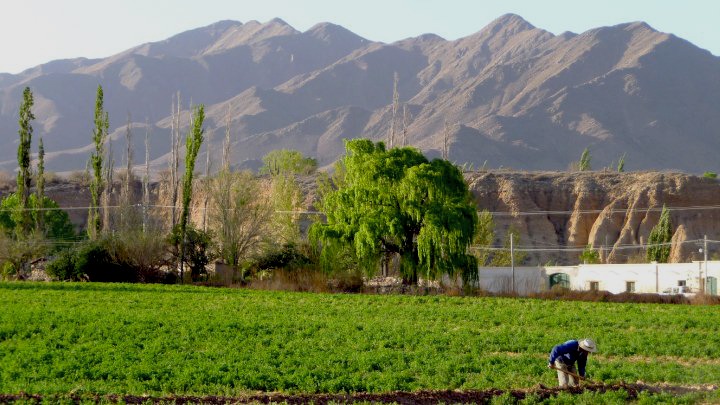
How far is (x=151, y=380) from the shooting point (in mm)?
16734

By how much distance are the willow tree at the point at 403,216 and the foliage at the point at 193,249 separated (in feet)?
30.4

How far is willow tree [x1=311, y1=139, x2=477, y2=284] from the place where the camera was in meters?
45.5

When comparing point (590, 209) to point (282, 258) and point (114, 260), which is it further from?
point (114, 260)

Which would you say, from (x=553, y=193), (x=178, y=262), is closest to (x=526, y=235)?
(x=553, y=193)

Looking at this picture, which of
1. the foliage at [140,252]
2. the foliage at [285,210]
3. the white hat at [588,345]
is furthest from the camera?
the foliage at [285,210]

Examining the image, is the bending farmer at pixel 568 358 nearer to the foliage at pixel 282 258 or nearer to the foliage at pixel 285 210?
the foliage at pixel 282 258

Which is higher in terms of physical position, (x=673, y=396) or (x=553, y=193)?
(x=553, y=193)

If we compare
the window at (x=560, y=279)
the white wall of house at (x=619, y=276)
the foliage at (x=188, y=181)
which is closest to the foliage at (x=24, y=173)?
the foliage at (x=188, y=181)

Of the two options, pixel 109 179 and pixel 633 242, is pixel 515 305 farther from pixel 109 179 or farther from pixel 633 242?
pixel 633 242

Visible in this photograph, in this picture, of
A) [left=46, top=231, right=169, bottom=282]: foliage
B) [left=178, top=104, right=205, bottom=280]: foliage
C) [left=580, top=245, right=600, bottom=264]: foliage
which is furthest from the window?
[left=46, top=231, right=169, bottom=282]: foliage

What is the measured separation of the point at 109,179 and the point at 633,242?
49.1 metres

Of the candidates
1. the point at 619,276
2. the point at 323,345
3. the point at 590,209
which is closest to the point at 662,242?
the point at 619,276

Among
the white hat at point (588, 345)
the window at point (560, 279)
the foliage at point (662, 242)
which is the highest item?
the foliage at point (662, 242)

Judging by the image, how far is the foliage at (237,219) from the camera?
54250 mm
